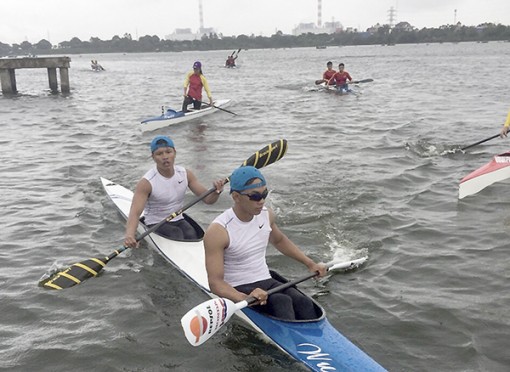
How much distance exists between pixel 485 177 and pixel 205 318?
7.62 metres

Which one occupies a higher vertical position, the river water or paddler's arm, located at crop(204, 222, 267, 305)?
paddler's arm, located at crop(204, 222, 267, 305)

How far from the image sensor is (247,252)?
505 centimetres

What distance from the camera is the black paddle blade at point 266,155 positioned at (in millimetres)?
7621

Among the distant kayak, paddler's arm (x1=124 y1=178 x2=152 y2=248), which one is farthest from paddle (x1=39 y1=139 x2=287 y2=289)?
the distant kayak

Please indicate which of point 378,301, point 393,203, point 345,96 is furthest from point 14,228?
point 345,96

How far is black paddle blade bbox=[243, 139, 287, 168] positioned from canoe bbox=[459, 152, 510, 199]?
430 cm

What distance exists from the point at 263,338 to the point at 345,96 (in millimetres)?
23729

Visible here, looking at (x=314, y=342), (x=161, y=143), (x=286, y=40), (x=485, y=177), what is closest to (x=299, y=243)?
(x=161, y=143)

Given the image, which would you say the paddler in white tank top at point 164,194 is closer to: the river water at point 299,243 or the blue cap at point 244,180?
the river water at point 299,243

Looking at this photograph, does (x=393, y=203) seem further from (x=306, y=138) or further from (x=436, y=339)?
(x=306, y=138)

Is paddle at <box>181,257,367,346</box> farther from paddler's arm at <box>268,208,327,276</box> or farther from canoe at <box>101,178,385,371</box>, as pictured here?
paddler's arm at <box>268,208,327,276</box>

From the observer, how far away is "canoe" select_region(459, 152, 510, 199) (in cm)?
998

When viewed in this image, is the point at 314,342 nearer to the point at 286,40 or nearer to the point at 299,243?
the point at 299,243

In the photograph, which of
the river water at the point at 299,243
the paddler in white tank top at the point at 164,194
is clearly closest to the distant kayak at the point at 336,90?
the river water at the point at 299,243
